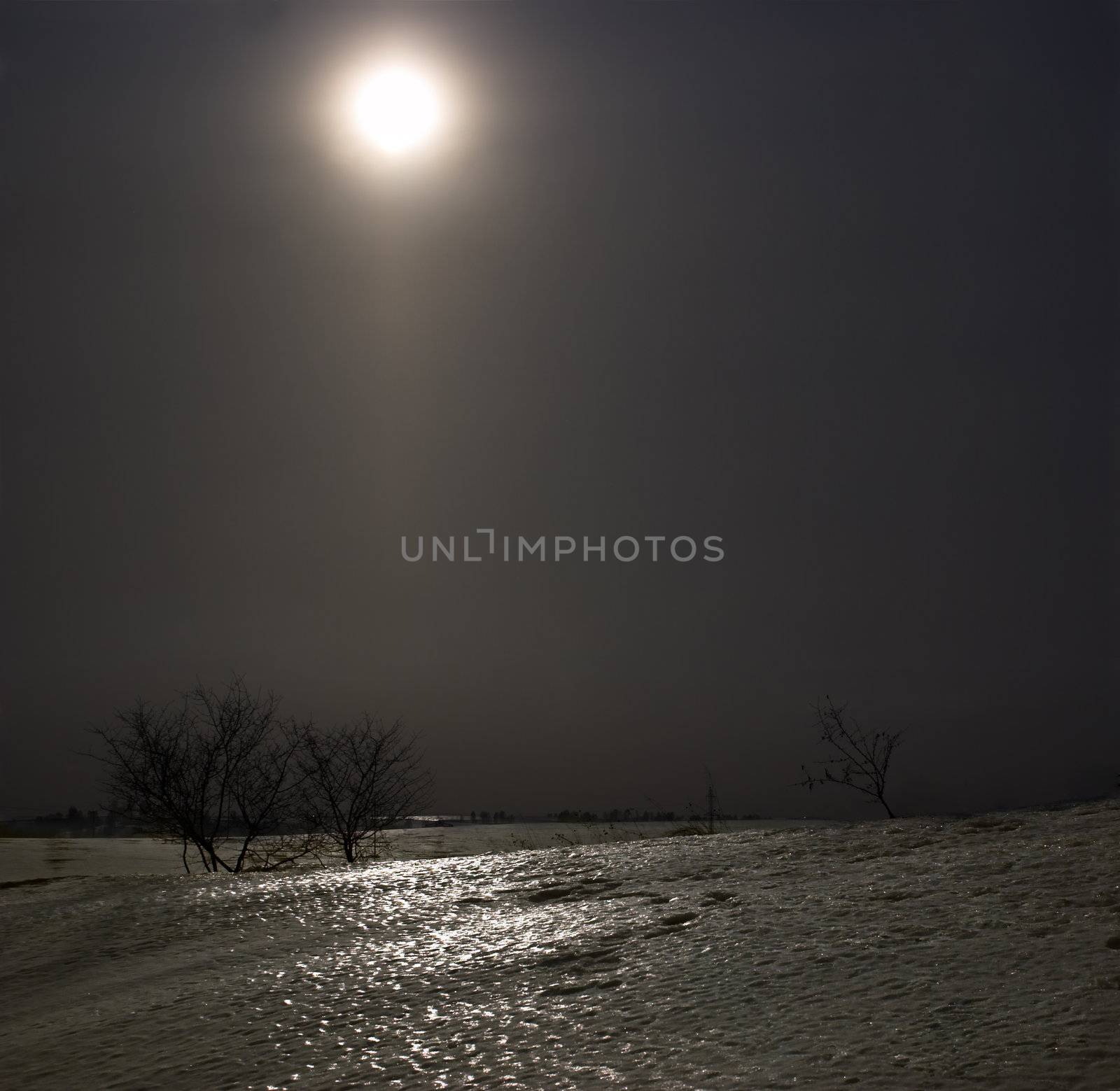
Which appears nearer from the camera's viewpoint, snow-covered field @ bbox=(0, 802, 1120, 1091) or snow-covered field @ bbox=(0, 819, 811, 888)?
snow-covered field @ bbox=(0, 802, 1120, 1091)

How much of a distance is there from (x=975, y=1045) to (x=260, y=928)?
9.06 ft

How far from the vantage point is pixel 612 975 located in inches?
104

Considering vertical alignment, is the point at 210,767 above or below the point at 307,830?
above

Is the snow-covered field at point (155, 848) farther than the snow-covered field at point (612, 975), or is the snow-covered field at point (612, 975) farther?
the snow-covered field at point (155, 848)

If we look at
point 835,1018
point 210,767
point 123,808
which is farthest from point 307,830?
point 835,1018

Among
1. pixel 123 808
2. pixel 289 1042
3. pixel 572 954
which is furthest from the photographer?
pixel 123 808

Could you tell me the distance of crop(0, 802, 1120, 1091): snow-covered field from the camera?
201 centimetres

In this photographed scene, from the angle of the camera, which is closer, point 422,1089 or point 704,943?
point 422,1089

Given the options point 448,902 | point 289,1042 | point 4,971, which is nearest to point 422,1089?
point 289,1042

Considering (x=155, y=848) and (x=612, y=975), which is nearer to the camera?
(x=612, y=975)

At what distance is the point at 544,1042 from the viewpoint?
219 centimetres

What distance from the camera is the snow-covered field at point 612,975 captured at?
2.01 meters

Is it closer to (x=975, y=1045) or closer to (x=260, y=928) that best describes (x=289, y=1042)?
(x=260, y=928)

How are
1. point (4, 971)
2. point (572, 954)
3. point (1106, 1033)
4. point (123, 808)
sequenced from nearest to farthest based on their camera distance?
point (1106, 1033) < point (572, 954) < point (4, 971) < point (123, 808)
